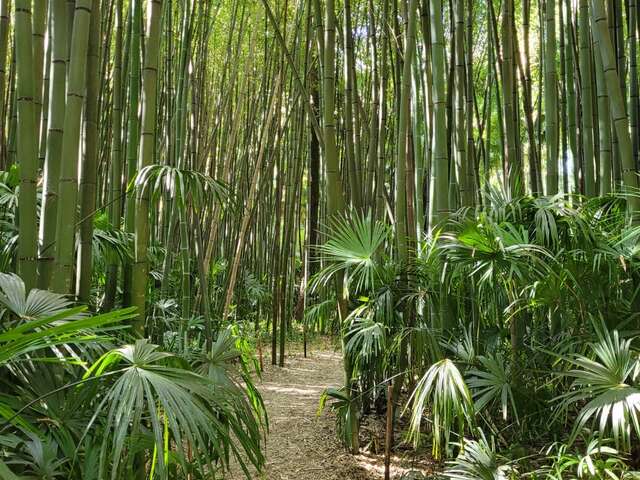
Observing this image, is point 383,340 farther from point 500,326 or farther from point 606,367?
point 606,367

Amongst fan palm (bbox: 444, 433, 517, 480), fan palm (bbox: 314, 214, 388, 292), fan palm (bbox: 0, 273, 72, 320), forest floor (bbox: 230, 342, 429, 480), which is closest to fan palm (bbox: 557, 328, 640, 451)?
fan palm (bbox: 444, 433, 517, 480)

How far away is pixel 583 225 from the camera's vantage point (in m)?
2.12

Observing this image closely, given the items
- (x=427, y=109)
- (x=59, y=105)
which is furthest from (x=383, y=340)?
(x=427, y=109)

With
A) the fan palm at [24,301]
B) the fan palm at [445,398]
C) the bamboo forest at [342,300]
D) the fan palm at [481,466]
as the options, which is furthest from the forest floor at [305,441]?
the fan palm at [24,301]

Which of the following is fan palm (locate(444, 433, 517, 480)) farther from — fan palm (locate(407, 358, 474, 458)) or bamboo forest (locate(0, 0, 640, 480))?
fan palm (locate(407, 358, 474, 458))

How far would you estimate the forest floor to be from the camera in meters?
2.69

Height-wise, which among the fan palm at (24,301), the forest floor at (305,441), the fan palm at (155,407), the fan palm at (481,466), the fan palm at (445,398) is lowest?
the forest floor at (305,441)

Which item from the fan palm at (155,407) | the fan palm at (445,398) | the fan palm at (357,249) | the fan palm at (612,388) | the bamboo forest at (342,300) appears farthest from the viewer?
the fan palm at (357,249)

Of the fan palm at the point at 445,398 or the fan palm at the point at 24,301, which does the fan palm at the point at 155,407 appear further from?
the fan palm at the point at 445,398

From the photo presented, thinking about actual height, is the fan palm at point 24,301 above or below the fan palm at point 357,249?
below

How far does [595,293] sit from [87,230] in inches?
76.9

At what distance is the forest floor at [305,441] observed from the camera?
8.82ft

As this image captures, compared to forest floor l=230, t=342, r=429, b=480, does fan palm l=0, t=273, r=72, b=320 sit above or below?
above

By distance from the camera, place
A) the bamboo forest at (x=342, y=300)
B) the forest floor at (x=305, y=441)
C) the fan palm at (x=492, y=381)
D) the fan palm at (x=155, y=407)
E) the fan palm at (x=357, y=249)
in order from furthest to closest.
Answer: the forest floor at (x=305, y=441), the fan palm at (x=357, y=249), the fan palm at (x=492, y=381), the bamboo forest at (x=342, y=300), the fan palm at (x=155, y=407)
